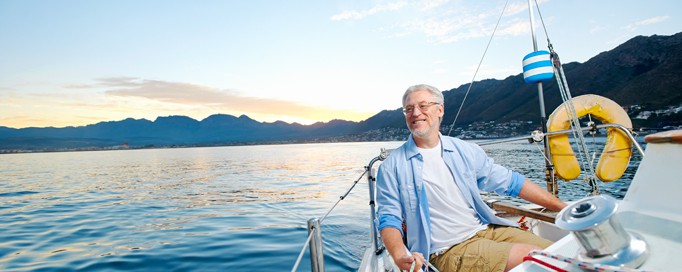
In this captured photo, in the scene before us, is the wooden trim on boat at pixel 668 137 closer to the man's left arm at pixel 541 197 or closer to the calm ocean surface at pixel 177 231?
the man's left arm at pixel 541 197

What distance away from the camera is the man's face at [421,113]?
9.53 feet

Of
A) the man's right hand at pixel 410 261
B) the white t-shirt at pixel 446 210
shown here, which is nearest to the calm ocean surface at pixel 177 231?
the white t-shirt at pixel 446 210

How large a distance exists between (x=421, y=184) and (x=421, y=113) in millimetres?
584

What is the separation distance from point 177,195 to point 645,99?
135 meters

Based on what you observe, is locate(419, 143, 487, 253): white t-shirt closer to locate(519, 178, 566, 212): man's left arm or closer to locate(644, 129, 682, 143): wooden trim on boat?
locate(519, 178, 566, 212): man's left arm

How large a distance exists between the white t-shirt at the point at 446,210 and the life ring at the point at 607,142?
12.0ft

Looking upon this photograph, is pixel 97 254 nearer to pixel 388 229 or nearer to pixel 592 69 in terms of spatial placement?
pixel 388 229

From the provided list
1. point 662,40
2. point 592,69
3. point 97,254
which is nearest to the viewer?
point 97,254

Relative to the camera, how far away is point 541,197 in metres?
2.90

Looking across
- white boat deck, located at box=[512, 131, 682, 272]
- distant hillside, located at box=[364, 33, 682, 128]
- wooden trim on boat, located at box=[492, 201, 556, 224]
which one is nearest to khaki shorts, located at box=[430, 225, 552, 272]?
white boat deck, located at box=[512, 131, 682, 272]

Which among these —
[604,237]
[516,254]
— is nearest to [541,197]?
[516,254]

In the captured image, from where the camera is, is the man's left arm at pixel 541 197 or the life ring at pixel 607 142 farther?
the life ring at pixel 607 142

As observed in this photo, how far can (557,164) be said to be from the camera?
565 cm

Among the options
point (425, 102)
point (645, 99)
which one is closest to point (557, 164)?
point (425, 102)
